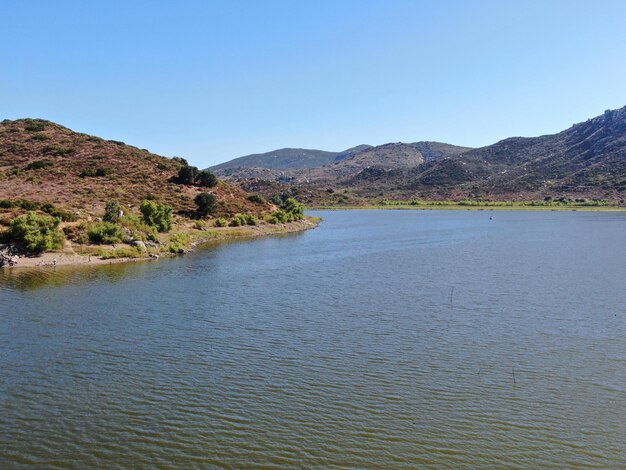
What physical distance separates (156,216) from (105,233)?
12.9 metres

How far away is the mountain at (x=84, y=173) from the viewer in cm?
8400

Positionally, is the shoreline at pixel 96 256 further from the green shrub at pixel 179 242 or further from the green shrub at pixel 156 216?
the green shrub at pixel 156 216

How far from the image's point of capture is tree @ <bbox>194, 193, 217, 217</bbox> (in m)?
92.2

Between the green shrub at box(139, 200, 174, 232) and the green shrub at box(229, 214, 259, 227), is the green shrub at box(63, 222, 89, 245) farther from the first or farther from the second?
the green shrub at box(229, 214, 259, 227)

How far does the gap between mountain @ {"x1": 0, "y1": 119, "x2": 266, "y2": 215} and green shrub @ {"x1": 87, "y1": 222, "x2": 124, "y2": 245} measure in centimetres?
1064

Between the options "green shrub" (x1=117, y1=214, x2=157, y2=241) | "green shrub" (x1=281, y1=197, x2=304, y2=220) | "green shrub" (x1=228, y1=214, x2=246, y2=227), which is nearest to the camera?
"green shrub" (x1=117, y1=214, x2=157, y2=241)

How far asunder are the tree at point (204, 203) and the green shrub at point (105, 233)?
2983 cm

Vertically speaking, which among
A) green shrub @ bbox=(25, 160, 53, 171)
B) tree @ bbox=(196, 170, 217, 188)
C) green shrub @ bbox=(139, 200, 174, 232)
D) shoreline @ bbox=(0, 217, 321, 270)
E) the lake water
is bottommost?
the lake water

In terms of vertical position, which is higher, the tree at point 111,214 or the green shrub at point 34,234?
the tree at point 111,214

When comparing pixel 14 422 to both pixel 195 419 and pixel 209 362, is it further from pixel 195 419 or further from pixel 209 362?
pixel 209 362

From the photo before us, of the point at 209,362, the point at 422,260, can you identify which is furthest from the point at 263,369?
the point at 422,260

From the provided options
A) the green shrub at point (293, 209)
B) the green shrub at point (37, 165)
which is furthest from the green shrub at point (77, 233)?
the green shrub at point (293, 209)

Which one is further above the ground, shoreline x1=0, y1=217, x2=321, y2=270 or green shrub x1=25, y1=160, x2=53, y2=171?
green shrub x1=25, y1=160, x2=53, y2=171

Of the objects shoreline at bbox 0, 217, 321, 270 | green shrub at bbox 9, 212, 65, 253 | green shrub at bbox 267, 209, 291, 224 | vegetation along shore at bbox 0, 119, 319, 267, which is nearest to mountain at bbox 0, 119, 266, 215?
vegetation along shore at bbox 0, 119, 319, 267
